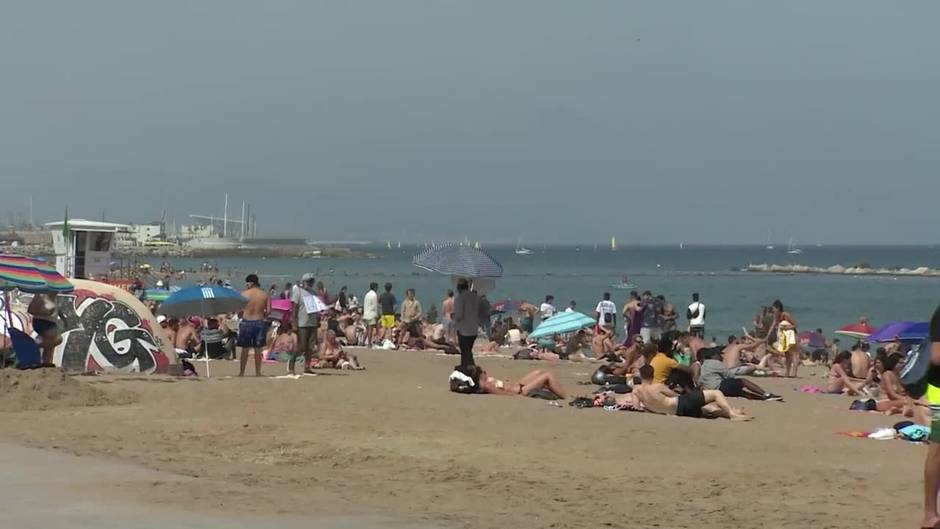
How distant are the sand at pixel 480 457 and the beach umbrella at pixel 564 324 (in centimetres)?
659

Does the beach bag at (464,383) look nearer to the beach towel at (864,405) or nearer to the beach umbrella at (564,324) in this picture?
the beach towel at (864,405)

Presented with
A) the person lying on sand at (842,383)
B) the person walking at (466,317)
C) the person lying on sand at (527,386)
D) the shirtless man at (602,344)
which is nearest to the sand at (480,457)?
the person lying on sand at (527,386)

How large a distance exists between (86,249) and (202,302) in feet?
54.2

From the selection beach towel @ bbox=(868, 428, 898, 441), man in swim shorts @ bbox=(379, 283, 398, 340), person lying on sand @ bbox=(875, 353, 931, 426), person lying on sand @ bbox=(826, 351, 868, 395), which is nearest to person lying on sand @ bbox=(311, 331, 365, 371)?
man in swim shorts @ bbox=(379, 283, 398, 340)

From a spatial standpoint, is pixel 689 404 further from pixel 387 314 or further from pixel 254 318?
pixel 387 314

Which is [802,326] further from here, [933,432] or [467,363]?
[933,432]

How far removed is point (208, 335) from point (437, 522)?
13294 millimetres

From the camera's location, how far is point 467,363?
14.6 metres

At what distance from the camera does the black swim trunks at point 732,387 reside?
1388cm

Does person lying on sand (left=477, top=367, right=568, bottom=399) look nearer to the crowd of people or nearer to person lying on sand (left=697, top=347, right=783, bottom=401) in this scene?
the crowd of people

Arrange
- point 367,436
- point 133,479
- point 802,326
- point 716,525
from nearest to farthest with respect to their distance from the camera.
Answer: point 716,525 → point 133,479 → point 367,436 → point 802,326

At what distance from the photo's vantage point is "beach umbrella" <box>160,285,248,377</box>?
15625 millimetres

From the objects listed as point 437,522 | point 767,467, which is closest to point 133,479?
point 437,522

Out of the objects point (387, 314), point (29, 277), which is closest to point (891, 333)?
point (29, 277)
